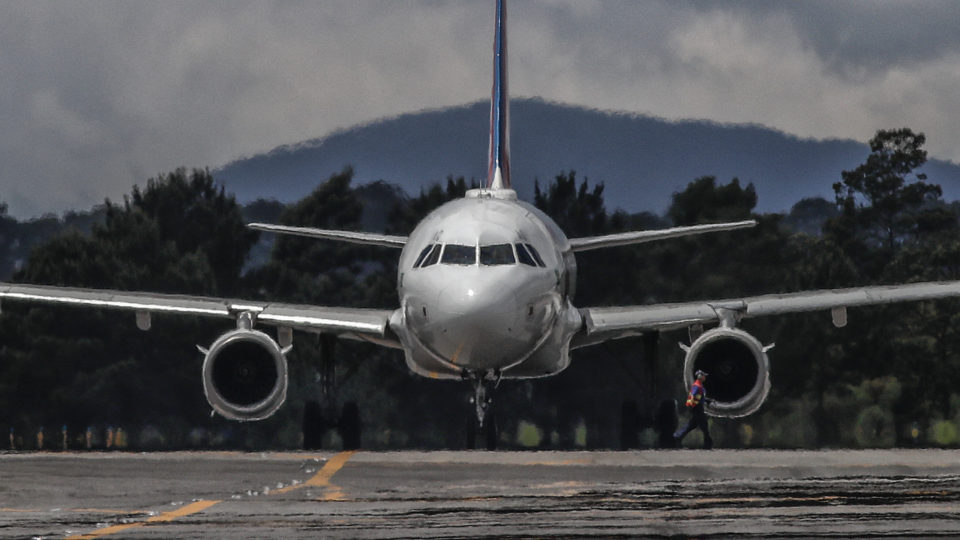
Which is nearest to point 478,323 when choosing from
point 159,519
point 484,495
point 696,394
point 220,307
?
point 696,394

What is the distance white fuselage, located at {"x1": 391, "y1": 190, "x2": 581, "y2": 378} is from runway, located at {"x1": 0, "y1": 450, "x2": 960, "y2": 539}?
3.48m

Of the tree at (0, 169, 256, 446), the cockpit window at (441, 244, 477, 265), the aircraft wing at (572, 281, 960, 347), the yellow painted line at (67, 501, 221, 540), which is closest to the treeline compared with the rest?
the tree at (0, 169, 256, 446)

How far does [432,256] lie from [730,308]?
258 inches

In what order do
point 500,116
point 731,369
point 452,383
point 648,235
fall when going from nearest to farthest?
point 731,369, point 648,235, point 500,116, point 452,383

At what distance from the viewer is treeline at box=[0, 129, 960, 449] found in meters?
48.8

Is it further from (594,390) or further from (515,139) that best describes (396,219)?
(594,390)

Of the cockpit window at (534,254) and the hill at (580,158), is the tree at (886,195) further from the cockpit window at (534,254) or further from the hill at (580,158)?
the cockpit window at (534,254)

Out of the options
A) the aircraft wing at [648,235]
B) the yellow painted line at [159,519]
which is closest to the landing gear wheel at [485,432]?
the aircraft wing at [648,235]

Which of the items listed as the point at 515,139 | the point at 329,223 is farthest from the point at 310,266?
the point at 515,139

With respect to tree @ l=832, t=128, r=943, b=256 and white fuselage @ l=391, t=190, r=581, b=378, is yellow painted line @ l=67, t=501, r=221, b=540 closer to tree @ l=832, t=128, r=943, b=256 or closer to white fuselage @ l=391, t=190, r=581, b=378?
white fuselage @ l=391, t=190, r=581, b=378

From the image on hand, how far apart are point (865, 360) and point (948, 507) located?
35.3 m

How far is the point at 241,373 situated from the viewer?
1224 inches

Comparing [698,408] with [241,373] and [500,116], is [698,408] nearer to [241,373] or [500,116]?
[241,373]

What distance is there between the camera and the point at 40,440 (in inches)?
2136
